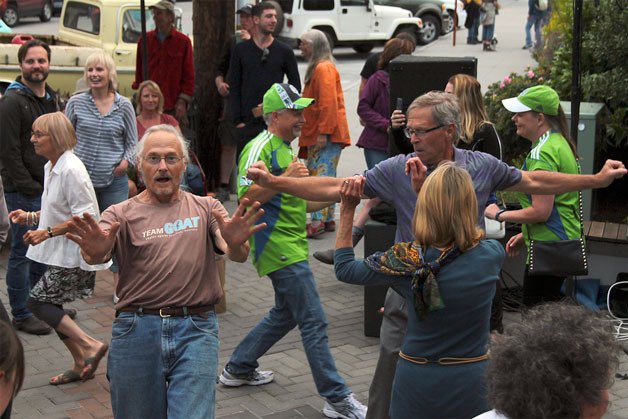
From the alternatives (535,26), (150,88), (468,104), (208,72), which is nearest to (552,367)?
(468,104)

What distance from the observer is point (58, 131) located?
654 cm

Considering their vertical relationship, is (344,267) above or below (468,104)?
below

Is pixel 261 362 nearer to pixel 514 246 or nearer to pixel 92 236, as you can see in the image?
pixel 514 246

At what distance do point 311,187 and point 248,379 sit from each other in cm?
204

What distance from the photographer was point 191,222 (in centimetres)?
469

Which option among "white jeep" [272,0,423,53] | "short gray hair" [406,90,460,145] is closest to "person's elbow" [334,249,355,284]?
"short gray hair" [406,90,460,145]

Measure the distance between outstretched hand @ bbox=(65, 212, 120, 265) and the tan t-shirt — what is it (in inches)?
4.1

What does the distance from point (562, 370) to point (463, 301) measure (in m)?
1.17

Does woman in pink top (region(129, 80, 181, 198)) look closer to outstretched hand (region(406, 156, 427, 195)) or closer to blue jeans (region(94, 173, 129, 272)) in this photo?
blue jeans (region(94, 173, 129, 272))

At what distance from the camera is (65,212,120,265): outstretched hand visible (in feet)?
14.5

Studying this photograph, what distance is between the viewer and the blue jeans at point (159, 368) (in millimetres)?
4520

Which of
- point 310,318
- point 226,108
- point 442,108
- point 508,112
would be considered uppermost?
point 442,108

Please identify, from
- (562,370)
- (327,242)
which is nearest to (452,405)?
(562,370)

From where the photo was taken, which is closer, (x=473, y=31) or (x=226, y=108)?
(x=226, y=108)
